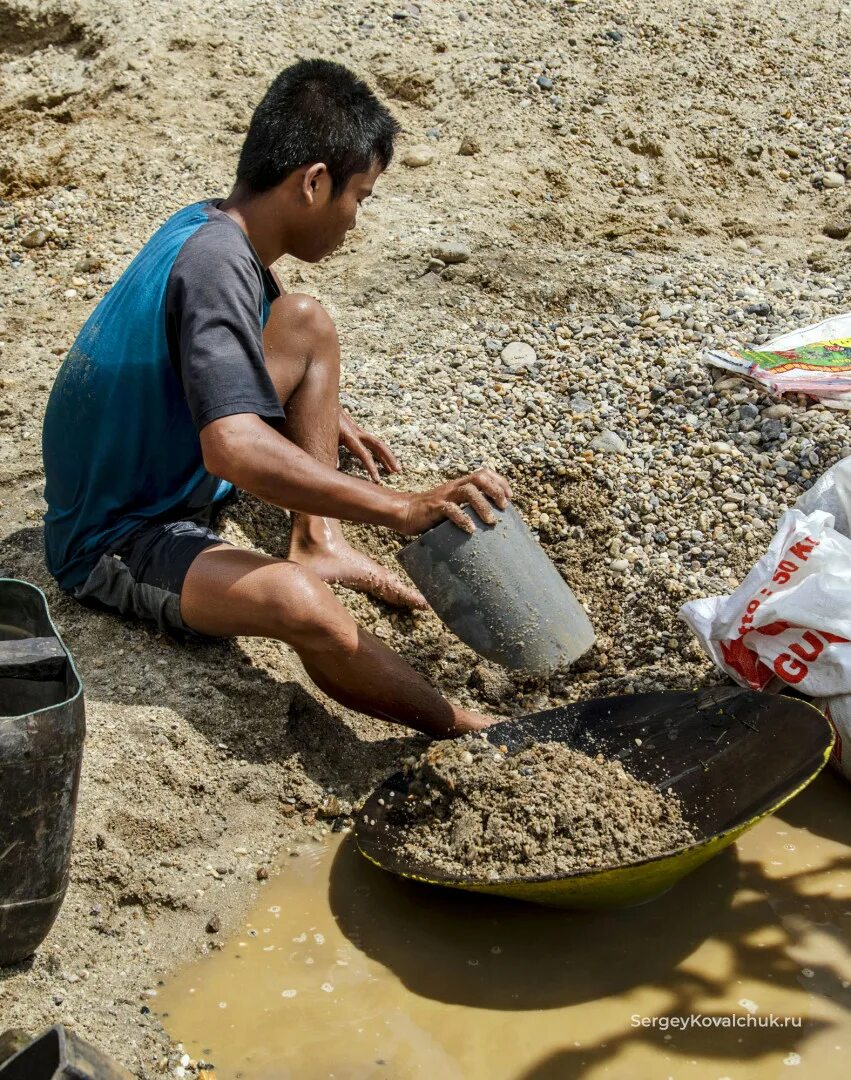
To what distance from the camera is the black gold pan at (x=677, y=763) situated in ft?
7.15

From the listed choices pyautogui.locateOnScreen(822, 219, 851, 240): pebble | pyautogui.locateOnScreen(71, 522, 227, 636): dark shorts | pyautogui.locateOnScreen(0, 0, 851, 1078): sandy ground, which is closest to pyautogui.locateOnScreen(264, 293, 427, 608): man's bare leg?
pyautogui.locateOnScreen(0, 0, 851, 1078): sandy ground

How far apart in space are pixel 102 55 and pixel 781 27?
3.57 m

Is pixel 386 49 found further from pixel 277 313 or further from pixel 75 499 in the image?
pixel 75 499

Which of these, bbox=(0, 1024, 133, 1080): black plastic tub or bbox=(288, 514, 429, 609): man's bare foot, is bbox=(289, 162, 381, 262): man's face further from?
bbox=(0, 1024, 133, 1080): black plastic tub

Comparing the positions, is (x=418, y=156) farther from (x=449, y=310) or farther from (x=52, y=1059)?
(x=52, y=1059)

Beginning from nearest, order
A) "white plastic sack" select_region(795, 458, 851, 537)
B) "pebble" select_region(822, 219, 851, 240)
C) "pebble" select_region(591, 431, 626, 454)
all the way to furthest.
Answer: "white plastic sack" select_region(795, 458, 851, 537) → "pebble" select_region(591, 431, 626, 454) → "pebble" select_region(822, 219, 851, 240)

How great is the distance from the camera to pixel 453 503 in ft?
8.24

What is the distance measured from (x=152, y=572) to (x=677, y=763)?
1.34 m

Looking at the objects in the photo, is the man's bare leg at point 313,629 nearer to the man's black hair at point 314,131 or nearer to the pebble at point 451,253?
the man's black hair at point 314,131

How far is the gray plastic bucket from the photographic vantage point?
2568 millimetres

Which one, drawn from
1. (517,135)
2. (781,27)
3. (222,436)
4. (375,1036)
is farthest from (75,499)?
(781,27)

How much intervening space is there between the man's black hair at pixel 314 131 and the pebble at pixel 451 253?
5.30ft

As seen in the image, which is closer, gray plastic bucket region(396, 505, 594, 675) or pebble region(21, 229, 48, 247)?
gray plastic bucket region(396, 505, 594, 675)

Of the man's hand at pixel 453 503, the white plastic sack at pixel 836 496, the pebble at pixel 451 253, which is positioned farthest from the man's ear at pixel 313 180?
the pebble at pixel 451 253
